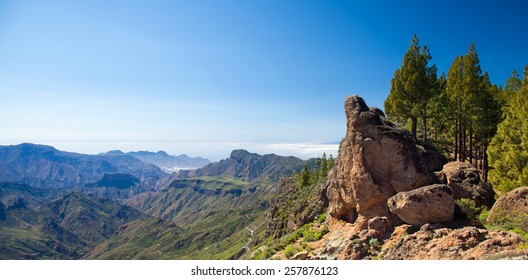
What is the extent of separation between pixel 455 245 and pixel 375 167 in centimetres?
902

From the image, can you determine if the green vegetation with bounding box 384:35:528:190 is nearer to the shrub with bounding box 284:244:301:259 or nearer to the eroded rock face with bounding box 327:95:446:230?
the eroded rock face with bounding box 327:95:446:230

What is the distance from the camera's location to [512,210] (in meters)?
19.2

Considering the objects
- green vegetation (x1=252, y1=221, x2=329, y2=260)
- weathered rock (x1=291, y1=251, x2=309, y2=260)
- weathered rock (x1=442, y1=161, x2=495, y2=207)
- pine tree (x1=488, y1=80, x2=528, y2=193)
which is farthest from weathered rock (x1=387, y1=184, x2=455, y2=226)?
pine tree (x1=488, y1=80, x2=528, y2=193)

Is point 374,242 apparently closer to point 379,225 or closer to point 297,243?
point 379,225

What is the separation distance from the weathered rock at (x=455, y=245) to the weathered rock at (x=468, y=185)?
27.0 feet

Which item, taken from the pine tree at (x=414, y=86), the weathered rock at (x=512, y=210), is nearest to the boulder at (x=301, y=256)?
the weathered rock at (x=512, y=210)

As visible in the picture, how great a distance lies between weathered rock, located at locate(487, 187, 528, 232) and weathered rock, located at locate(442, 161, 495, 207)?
3.62 metres

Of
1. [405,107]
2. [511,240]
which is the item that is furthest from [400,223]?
[405,107]

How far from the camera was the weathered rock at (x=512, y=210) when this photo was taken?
60.2 ft

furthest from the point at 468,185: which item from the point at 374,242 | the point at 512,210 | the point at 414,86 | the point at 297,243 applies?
the point at 414,86

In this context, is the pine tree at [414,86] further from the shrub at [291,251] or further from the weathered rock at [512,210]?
the shrub at [291,251]

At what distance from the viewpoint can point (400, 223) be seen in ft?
69.2
